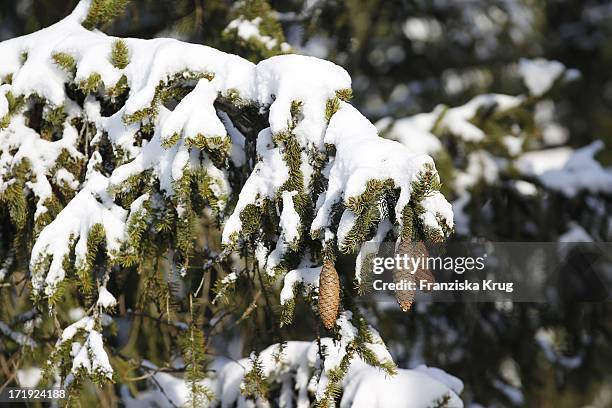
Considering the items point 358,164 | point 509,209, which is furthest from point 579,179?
point 358,164

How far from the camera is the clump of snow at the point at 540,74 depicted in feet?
14.2

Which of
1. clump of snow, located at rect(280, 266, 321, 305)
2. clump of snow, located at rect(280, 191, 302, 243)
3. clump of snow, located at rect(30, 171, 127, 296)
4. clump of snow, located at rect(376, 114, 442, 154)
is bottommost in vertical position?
clump of snow, located at rect(376, 114, 442, 154)

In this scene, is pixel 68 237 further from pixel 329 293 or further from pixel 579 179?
pixel 579 179

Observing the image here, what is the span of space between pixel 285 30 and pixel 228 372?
1.84 meters

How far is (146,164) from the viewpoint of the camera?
2031 millimetres

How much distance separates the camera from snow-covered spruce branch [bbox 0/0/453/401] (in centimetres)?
173

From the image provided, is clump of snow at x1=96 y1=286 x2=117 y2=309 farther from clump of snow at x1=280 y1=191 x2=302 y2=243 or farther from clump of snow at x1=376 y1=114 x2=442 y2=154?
clump of snow at x1=376 y1=114 x2=442 y2=154

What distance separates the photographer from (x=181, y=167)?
1.93 m

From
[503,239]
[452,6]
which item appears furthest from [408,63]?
[503,239]

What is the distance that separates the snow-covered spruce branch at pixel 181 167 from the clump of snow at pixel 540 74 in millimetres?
2595

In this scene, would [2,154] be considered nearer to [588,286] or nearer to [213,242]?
[213,242]

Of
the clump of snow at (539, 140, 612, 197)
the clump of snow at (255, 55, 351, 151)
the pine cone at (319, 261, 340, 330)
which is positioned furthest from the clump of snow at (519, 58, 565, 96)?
the pine cone at (319, 261, 340, 330)

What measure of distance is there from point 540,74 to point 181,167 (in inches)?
138

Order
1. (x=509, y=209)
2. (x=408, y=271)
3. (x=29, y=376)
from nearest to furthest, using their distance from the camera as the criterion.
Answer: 1. (x=408, y=271)
2. (x=29, y=376)
3. (x=509, y=209)
